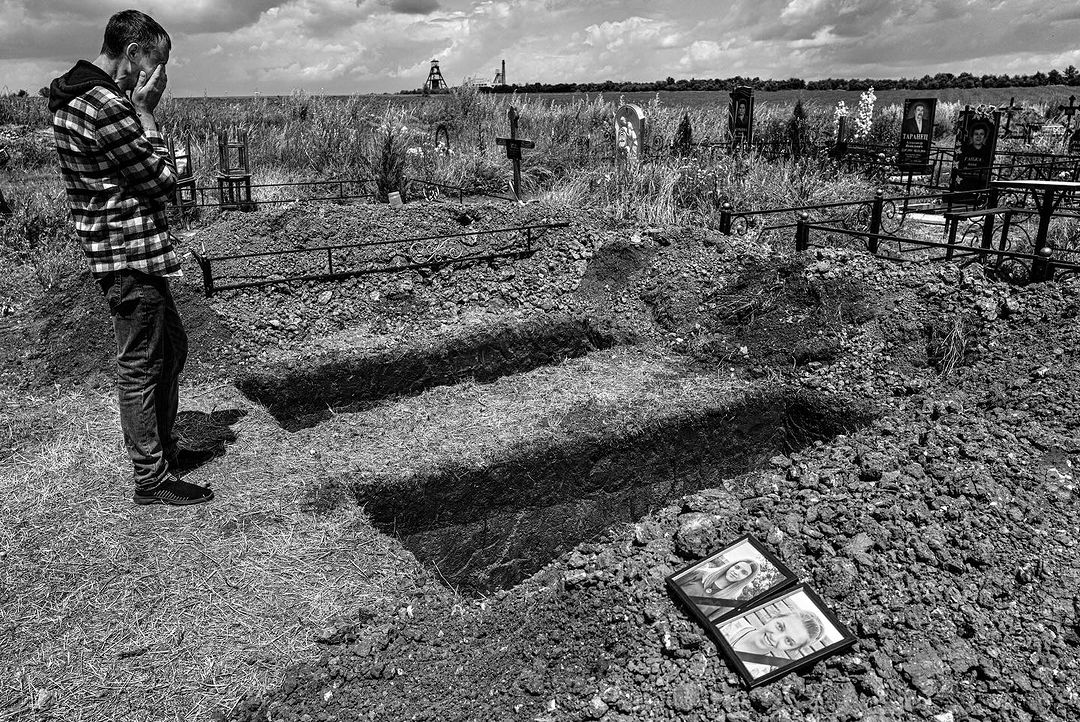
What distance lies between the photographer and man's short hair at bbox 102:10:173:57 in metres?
3.65

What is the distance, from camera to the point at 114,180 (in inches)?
145

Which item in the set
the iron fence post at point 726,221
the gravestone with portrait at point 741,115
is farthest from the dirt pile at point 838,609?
the gravestone with portrait at point 741,115

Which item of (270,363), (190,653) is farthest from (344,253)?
(190,653)

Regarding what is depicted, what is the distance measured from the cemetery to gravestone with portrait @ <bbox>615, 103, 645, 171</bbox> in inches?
71.9

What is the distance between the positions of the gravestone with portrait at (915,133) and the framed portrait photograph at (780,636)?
42.4ft

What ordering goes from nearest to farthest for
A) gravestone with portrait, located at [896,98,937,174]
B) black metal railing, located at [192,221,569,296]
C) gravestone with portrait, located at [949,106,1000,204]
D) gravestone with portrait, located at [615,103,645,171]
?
1. black metal railing, located at [192,221,569,296]
2. gravestone with portrait, located at [949,106,1000,204]
3. gravestone with portrait, located at [615,103,645,171]
4. gravestone with portrait, located at [896,98,937,174]

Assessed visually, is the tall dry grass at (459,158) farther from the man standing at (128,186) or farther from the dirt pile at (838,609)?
the dirt pile at (838,609)

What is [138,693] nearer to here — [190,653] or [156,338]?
[190,653]

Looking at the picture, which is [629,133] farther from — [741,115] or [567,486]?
[567,486]

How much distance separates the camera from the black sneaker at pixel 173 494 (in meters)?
4.24

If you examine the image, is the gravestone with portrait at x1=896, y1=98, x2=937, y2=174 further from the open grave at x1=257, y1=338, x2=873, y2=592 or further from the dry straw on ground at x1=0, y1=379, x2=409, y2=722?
the dry straw on ground at x1=0, y1=379, x2=409, y2=722

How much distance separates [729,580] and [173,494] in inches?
120

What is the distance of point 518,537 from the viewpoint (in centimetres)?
535

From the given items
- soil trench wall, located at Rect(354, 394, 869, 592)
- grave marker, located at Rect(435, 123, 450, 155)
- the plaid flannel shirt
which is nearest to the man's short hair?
the plaid flannel shirt
